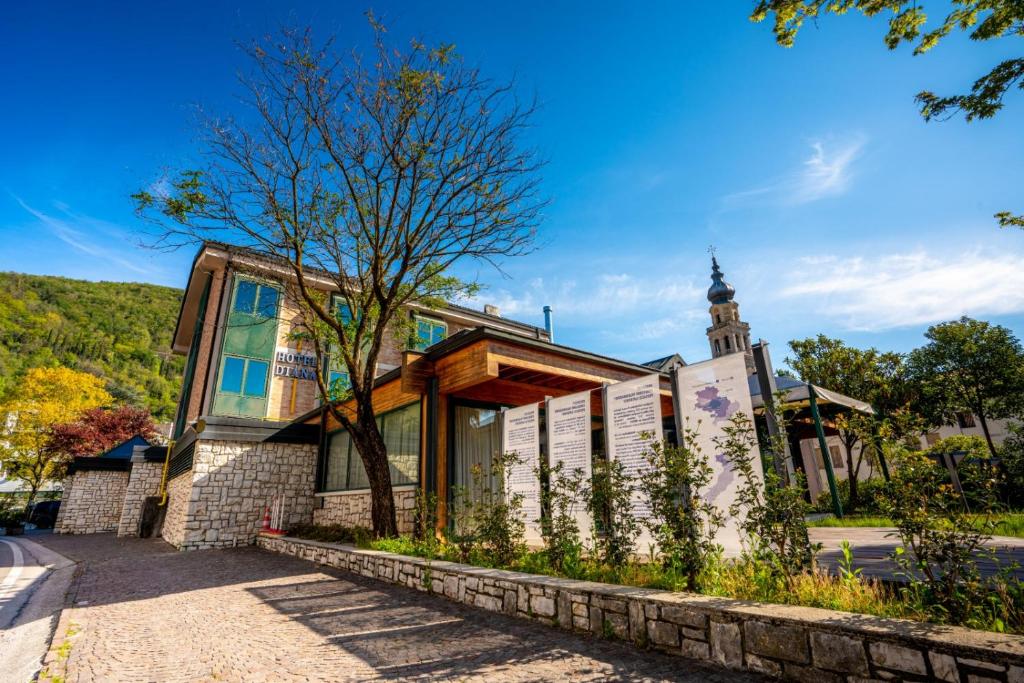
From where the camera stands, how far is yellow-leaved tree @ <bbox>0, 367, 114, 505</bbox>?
25.4 metres

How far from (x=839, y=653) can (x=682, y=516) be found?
1.58 metres

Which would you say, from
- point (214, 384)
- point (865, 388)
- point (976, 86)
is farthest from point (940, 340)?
point (214, 384)

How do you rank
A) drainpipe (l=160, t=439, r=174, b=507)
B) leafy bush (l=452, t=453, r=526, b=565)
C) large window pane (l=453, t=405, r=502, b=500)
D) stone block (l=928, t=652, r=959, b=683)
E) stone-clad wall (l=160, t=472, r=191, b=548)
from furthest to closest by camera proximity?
drainpipe (l=160, t=439, r=174, b=507) → stone-clad wall (l=160, t=472, r=191, b=548) → large window pane (l=453, t=405, r=502, b=500) → leafy bush (l=452, t=453, r=526, b=565) → stone block (l=928, t=652, r=959, b=683)

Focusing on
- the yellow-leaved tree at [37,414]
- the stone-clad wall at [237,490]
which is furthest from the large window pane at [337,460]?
the yellow-leaved tree at [37,414]

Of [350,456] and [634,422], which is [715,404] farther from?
[350,456]

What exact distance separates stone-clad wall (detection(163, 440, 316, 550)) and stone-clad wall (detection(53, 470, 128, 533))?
29.1 ft

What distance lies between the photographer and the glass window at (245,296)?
62.4 ft

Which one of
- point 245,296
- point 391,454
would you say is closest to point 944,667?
point 391,454

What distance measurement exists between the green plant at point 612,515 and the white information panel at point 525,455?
152 centimetres

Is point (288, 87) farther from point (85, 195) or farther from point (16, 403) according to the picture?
point (16, 403)

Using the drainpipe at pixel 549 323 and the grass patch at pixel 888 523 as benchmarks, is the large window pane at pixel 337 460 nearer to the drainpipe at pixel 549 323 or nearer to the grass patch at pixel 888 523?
the grass patch at pixel 888 523

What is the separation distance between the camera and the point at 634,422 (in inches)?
234

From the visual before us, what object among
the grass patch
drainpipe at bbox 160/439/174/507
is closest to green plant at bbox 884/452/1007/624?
the grass patch

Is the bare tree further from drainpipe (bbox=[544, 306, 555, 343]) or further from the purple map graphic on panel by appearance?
drainpipe (bbox=[544, 306, 555, 343])
